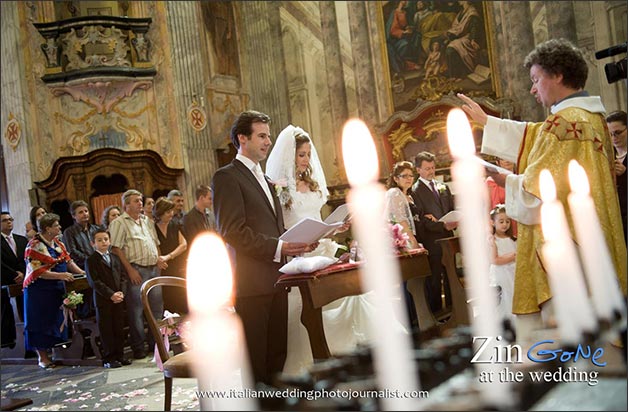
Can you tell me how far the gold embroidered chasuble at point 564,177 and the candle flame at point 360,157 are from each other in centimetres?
213

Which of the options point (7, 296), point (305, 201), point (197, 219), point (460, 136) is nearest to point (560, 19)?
point (197, 219)

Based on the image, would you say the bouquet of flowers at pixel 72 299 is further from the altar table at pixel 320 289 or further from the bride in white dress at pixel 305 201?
the altar table at pixel 320 289

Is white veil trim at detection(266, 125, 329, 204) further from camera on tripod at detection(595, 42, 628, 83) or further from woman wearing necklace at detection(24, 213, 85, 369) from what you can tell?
woman wearing necklace at detection(24, 213, 85, 369)

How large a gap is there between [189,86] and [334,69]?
3004mm

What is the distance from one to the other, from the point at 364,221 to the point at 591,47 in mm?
12792

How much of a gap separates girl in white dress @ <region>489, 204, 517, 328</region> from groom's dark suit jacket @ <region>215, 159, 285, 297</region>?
6.94ft

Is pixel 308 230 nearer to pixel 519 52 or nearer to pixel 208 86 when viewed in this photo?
pixel 519 52

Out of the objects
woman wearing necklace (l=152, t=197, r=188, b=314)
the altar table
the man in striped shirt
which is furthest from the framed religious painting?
the altar table

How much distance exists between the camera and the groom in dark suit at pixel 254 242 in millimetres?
3477

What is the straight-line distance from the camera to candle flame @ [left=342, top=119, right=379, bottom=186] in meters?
0.70

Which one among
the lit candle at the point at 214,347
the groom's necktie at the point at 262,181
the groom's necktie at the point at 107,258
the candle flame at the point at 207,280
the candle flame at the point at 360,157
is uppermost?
the groom's necktie at the point at 262,181

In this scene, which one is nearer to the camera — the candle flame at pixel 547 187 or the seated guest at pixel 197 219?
the candle flame at pixel 547 187

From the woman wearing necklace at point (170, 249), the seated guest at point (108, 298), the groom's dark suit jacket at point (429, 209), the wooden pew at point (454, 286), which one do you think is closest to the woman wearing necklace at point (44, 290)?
the seated guest at point (108, 298)

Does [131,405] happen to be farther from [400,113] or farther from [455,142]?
[400,113]
